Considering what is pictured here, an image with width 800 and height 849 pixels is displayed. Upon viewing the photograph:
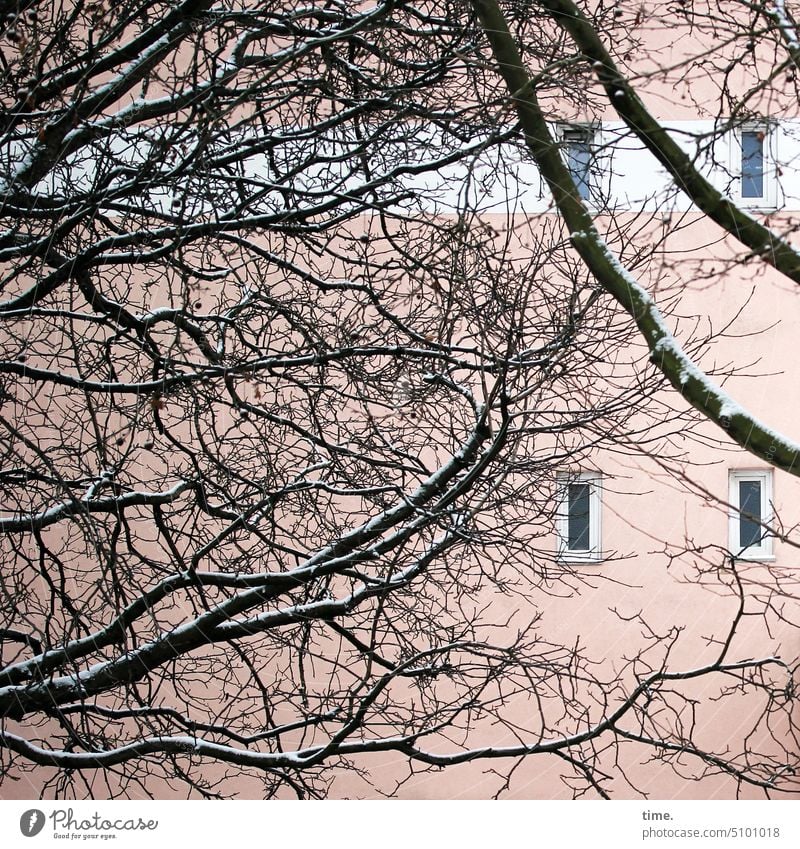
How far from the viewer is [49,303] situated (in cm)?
264

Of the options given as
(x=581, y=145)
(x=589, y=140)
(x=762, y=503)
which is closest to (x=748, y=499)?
(x=762, y=503)

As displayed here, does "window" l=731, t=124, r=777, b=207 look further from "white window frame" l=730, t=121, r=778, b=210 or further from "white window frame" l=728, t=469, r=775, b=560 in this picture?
"white window frame" l=728, t=469, r=775, b=560

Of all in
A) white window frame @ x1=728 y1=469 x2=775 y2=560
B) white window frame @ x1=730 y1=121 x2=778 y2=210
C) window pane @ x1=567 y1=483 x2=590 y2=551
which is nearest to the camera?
white window frame @ x1=730 y1=121 x2=778 y2=210

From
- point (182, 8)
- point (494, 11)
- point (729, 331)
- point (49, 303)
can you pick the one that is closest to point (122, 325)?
point (49, 303)

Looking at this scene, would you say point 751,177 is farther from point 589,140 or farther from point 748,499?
point 748,499

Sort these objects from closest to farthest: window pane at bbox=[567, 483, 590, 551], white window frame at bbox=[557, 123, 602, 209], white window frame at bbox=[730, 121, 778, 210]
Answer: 1. white window frame at bbox=[557, 123, 602, 209]
2. white window frame at bbox=[730, 121, 778, 210]
3. window pane at bbox=[567, 483, 590, 551]

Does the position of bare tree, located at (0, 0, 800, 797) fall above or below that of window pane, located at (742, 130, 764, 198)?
below

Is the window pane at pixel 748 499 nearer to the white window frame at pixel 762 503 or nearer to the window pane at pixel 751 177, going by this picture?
the white window frame at pixel 762 503

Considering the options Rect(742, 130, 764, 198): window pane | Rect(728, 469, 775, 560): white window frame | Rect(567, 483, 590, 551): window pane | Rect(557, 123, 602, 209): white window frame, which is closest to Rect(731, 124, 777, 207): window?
Rect(742, 130, 764, 198): window pane

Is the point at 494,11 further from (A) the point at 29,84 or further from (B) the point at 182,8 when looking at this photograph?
(A) the point at 29,84

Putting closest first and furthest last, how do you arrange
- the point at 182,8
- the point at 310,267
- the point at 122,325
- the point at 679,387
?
the point at 679,387 < the point at 182,8 < the point at 122,325 < the point at 310,267

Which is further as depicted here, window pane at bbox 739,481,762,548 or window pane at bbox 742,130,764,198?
window pane at bbox 739,481,762,548

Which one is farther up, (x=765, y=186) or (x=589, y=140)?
(x=765, y=186)
